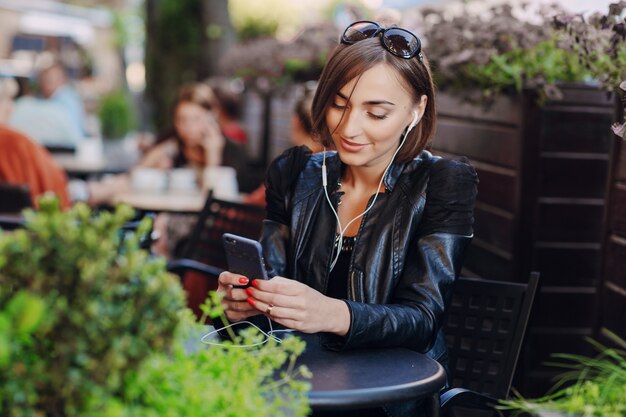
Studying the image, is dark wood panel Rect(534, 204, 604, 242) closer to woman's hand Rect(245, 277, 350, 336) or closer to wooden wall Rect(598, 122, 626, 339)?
wooden wall Rect(598, 122, 626, 339)

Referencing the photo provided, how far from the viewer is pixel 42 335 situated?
141cm

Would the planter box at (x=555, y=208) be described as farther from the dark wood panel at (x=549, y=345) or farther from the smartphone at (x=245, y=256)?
the smartphone at (x=245, y=256)

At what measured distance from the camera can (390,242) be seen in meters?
2.44

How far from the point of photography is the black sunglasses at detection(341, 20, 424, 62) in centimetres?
242

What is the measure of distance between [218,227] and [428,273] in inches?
73.6

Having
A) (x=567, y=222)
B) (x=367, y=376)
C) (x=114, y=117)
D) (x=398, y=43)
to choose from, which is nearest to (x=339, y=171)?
(x=398, y=43)

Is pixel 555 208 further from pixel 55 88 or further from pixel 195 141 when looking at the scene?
pixel 55 88

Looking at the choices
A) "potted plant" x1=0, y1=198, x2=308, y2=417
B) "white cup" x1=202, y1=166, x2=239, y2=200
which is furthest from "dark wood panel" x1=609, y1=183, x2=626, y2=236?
"white cup" x1=202, y1=166, x2=239, y2=200

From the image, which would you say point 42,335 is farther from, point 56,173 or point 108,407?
point 56,173

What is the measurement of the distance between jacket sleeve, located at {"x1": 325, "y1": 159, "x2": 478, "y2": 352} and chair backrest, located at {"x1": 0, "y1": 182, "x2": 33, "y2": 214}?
2.96 m

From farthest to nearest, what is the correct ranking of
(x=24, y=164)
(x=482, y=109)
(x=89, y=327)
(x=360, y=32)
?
(x=24, y=164) < (x=482, y=109) < (x=360, y=32) < (x=89, y=327)

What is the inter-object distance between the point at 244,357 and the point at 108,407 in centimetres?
47

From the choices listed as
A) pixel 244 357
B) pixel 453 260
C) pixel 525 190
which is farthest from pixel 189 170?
pixel 244 357

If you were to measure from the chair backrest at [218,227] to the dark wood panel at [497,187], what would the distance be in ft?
3.02
